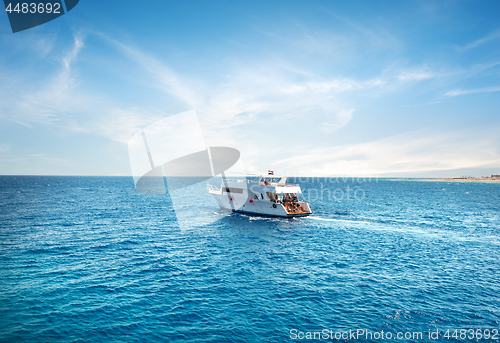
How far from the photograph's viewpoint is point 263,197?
4906 centimetres

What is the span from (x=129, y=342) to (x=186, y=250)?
50.4ft

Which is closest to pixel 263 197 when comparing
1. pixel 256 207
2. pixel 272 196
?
pixel 272 196

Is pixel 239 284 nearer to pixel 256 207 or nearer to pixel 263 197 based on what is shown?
pixel 263 197

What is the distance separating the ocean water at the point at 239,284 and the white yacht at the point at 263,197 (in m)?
11.3

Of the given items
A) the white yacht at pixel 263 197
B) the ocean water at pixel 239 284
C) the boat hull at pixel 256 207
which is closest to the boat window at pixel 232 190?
the white yacht at pixel 263 197

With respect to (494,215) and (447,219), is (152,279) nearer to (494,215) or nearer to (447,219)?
(447,219)

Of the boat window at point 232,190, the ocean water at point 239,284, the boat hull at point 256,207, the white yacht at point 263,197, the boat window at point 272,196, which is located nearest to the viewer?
the ocean water at point 239,284

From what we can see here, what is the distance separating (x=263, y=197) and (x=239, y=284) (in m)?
29.7

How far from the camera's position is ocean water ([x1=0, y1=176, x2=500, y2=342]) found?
14125mm

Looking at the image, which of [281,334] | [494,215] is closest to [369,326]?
[281,334]

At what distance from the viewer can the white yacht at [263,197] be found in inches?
1895

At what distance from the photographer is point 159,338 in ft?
43.1

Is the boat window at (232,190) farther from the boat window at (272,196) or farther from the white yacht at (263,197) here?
the boat window at (272,196)

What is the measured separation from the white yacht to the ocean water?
37.0 feet
